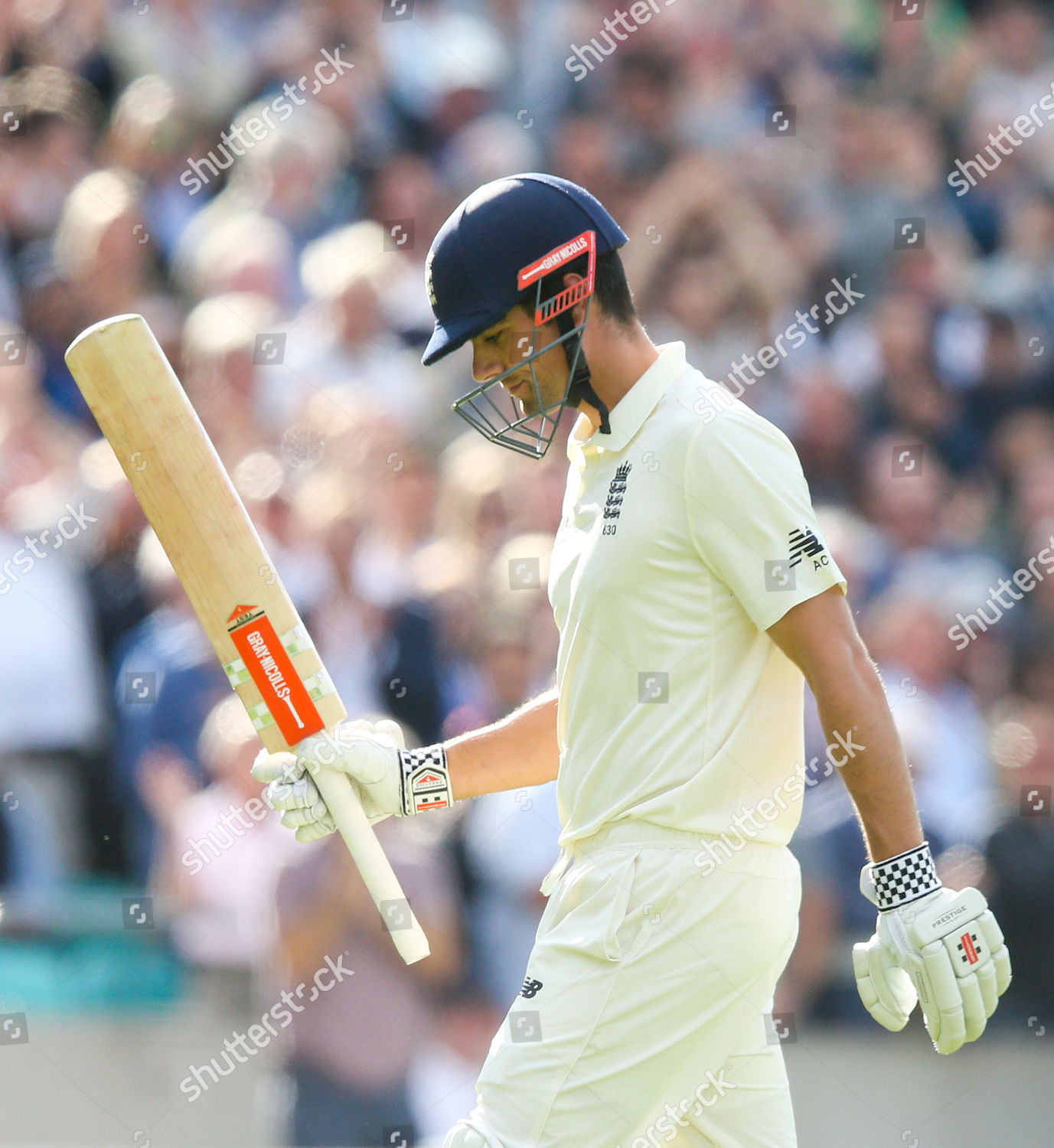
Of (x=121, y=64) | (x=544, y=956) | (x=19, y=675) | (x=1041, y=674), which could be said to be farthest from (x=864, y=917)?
(x=121, y=64)

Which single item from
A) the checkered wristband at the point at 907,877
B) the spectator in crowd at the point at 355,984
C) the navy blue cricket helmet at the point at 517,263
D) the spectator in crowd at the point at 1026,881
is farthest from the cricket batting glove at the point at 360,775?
the spectator in crowd at the point at 1026,881

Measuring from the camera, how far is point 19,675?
473 centimetres

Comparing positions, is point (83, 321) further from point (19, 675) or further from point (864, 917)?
point (864, 917)

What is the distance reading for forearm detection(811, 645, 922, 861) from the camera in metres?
2.31

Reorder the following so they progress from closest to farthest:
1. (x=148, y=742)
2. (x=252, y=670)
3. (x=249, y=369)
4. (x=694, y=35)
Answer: (x=252, y=670)
(x=148, y=742)
(x=249, y=369)
(x=694, y=35)

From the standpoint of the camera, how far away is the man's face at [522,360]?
2615mm

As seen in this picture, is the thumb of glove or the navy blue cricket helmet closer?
the thumb of glove

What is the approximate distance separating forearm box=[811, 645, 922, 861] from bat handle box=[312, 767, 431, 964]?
2.63 ft

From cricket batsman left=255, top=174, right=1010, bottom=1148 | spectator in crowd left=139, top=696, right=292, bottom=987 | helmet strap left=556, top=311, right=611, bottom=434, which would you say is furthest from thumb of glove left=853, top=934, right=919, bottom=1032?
spectator in crowd left=139, top=696, right=292, bottom=987

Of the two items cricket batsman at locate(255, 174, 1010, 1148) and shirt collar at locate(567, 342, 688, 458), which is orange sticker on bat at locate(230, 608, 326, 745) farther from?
shirt collar at locate(567, 342, 688, 458)

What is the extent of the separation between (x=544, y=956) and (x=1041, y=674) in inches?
103

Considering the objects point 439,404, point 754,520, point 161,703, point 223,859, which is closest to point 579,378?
point 754,520

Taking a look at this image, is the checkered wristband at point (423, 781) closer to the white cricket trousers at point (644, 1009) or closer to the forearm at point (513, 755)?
the forearm at point (513, 755)

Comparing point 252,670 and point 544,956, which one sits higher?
point 252,670
